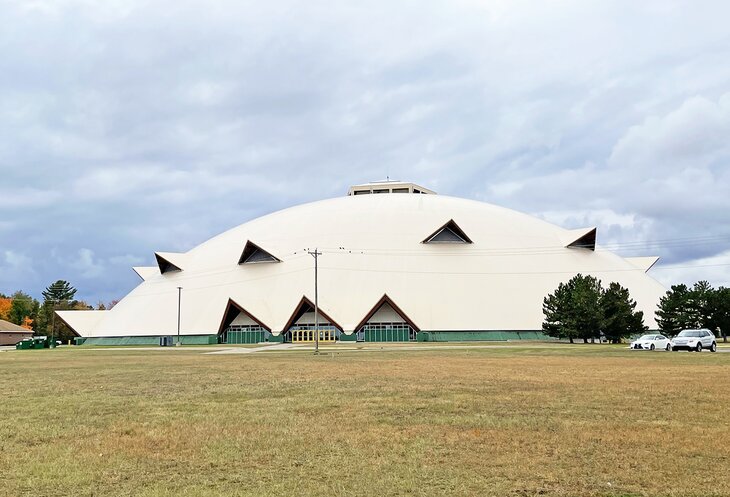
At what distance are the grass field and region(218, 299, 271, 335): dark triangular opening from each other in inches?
2105

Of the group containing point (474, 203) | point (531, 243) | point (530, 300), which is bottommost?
point (530, 300)

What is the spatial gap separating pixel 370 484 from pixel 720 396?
11916 millimetres

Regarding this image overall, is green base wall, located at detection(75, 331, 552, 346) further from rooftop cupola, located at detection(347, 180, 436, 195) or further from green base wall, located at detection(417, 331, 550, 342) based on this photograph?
rooftop cupola, located at detection(347, 180, 436, 195)

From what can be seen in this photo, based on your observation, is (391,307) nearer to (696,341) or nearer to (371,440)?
(696,341)

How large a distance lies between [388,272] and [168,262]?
30787 mm

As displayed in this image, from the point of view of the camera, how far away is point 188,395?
1762 centimetres

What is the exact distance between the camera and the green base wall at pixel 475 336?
67.6m

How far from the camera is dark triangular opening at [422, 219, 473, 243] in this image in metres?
76.8

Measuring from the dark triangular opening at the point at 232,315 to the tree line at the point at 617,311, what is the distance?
31868mm

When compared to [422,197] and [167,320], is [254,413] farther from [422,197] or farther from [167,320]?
[422,197]

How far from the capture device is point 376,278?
7369 centimetres

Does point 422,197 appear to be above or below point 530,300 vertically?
above

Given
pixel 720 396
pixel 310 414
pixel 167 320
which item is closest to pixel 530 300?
pixel 167 320

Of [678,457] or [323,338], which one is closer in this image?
[678,457]
